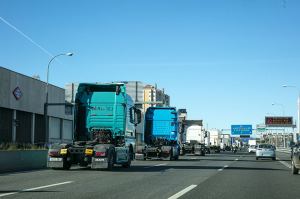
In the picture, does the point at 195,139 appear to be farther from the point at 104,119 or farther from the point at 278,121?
the point at 278,121

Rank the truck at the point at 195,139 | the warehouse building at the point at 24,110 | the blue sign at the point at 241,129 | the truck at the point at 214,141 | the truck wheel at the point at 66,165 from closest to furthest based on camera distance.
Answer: the truck wheel at the point at 66,165 → the warehouse building at the point at 24,110 → the truck at the point at 195,139 → the truck at the point at 214,141 → the blue sign at the point at 241,129

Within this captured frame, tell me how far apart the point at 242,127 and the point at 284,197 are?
331 feet

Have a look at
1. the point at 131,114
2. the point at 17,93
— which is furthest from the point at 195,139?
the point at 131,114

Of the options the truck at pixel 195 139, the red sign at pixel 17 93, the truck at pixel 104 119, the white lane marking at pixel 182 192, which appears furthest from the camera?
the truck at pixel 195 139

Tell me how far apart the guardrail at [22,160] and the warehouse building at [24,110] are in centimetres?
2180

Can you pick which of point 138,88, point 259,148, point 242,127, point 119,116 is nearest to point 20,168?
point 119,116

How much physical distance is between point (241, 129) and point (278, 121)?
13790mm

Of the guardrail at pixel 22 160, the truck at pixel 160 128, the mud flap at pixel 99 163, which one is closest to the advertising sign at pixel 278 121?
the truck at pixel 160 128

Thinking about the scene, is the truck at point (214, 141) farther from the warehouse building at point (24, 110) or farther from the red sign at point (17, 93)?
the red sign at point (17, 93)

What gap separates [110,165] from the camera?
22594 millimetres

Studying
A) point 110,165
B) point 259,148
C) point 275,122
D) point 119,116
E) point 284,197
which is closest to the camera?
point 284,197

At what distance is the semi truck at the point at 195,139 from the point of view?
2275 inches

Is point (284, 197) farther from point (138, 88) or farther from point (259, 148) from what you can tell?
point (138, 88)

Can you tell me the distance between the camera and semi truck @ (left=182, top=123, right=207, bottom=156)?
57781 mm
